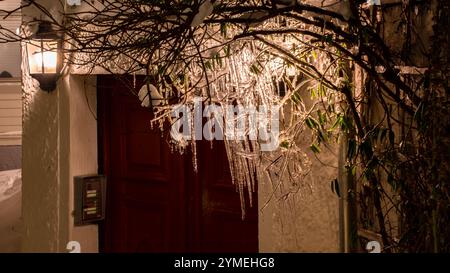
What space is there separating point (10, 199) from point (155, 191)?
618 centimetres

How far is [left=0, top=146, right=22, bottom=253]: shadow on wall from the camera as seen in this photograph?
10.7 metres

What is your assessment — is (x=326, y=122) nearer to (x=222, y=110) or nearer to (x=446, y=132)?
(x=222, y=110)

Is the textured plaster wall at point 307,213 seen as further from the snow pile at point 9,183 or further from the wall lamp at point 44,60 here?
the snow pile at point 9,183

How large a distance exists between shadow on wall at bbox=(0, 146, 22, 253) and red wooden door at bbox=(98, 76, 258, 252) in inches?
117

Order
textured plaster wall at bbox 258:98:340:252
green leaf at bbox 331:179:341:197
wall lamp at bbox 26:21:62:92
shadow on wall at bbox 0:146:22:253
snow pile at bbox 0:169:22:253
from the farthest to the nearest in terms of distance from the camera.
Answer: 1. shadow on wall at bbox 0:146:22:253
2. snow pile at bbox 0:169:22:253
3. wall lamp at bbox 26:21:62:92
4. textured plaster wall at bbox 258:98:340:252
5. green leaf at bbox 331:179:341:197

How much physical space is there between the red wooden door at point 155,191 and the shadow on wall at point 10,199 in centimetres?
297

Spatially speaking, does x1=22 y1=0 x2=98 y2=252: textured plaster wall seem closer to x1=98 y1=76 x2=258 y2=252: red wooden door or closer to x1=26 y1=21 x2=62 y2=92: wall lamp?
x1=26 y1=21 x2=62 y2=92: wall lamp

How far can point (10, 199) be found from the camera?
1286 centimetres

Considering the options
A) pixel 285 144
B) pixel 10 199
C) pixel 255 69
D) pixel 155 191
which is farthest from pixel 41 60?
pixel 10 199

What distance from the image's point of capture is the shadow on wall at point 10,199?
1073 cm

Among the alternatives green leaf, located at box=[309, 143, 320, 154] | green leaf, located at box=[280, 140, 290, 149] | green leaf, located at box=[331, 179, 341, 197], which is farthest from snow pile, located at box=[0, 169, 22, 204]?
green leaf, located at box=[309, 143, 320, 154]

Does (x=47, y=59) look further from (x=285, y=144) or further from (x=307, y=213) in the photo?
(x=307, y=213)

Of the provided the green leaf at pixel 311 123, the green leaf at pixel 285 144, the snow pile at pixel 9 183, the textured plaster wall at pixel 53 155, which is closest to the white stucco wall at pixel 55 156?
the textured plaster wall at pixel 53 155
